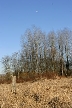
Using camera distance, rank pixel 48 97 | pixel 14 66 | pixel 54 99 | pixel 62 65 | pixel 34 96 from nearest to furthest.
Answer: pixel 54 99, pixel 48 97, pixel 34 96, pixel 62 65, pixel 14 66

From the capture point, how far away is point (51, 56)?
53.8m

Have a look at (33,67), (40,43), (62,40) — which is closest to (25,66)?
(33,67)

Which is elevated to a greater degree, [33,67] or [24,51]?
[24,51]

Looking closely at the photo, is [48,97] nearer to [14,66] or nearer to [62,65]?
[62,65]

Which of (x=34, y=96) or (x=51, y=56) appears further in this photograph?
(x=51, y=56)

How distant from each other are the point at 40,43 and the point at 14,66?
7559mm

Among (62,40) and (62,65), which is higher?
(62,40)

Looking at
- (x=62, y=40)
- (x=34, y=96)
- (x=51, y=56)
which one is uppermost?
(x=62, y=40)

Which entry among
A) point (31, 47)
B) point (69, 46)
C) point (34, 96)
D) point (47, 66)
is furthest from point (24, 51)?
point (34, 96)

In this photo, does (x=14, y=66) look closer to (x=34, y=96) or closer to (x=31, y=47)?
(x=31, y=47)

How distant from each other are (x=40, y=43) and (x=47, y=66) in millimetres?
5218

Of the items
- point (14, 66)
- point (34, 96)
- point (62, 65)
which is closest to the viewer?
point (34, 96)

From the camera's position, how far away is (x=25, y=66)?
52219 mm

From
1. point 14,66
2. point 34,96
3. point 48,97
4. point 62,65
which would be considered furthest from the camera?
point 14,66
